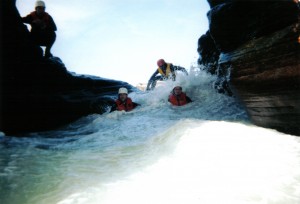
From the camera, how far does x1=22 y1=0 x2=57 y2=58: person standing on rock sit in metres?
9.12

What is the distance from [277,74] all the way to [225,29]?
1.96 m

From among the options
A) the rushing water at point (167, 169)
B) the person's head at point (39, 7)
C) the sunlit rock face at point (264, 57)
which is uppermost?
the person's head at point (39, 7)

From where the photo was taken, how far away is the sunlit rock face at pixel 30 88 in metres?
8.26

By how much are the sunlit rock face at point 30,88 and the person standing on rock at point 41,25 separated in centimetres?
35

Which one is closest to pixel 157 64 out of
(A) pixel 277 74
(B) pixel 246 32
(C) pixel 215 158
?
(B) pixel 246 32

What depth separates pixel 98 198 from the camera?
2645 millimetres

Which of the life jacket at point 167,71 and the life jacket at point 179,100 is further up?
the life jacket at point 167,71

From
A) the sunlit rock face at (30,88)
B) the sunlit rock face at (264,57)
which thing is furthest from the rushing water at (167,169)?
the sunlit rock face at (30,88)

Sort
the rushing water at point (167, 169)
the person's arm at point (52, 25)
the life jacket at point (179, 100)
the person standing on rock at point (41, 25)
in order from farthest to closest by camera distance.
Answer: the life jacket at point (179, 100), the person's arm at point (52, 25), the person standing on rock at point (41, 25), the rushing water at point (167, 169)

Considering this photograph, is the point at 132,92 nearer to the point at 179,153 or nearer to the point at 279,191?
the point at 179,153

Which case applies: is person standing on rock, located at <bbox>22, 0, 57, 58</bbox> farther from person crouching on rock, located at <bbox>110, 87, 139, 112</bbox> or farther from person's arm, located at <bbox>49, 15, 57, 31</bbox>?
person crouching on rock, located at <bbox>110, 87, 139, 112</bbox>

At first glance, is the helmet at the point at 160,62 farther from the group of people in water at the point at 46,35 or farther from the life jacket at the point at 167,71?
the group of people in water at the point at 46,35

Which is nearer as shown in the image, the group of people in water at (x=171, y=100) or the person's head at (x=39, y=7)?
the person's head at (x=39, y=7)

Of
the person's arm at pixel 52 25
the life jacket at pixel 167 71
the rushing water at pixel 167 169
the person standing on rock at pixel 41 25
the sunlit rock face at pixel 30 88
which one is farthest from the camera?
the life jacket at pixel 167 71
